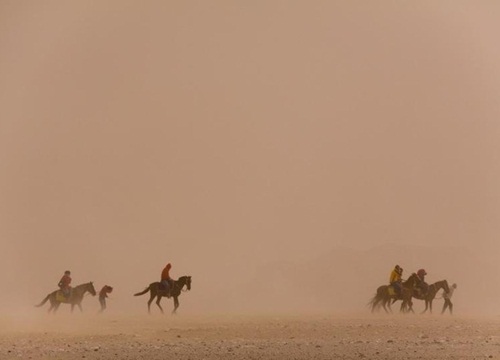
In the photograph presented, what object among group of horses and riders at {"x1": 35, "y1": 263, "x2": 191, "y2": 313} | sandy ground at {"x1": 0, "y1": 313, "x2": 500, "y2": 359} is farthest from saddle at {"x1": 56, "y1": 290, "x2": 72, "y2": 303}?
sandy ground at {"x1": 0, "y1": 313, "x2": 500, "y2": 359}

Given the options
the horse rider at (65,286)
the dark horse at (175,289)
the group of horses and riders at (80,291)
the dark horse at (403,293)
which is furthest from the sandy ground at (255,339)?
the horse rider at (65,286)

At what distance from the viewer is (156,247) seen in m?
157

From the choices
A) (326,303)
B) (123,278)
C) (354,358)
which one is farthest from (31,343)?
(123,278)

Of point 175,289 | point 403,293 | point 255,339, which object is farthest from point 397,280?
point 255,339

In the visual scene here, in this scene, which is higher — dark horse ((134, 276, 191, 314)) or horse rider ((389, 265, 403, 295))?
horse rider ((389, 265, 403, 295))

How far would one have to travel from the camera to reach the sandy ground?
26.2m

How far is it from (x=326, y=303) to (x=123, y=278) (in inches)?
1406

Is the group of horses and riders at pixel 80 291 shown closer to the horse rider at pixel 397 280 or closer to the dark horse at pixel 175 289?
the dark horse at pixel 175 289

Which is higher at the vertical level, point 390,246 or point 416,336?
point 390,246

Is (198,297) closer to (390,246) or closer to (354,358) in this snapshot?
(390,246)

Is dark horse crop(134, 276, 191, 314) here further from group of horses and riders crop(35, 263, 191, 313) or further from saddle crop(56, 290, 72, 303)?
saddle crop(56, 290, 72, 303)

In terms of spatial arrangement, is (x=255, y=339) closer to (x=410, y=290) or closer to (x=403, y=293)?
(x=403, y=293)

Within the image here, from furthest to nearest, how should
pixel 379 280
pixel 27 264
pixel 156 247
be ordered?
pixel 156 247, pixel 27 264, pixel 379 280

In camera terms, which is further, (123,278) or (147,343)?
(123,278)
